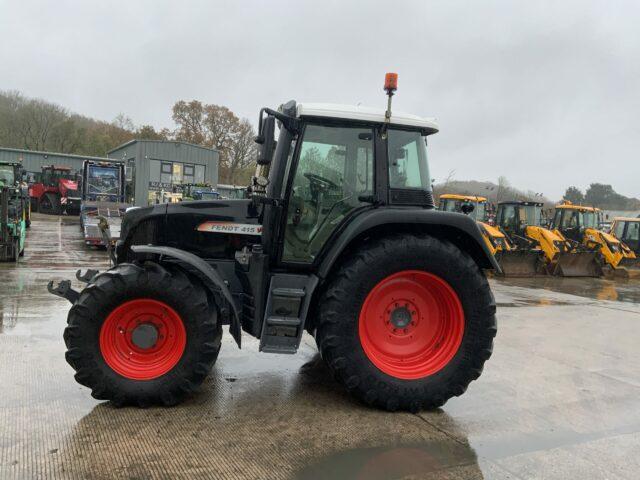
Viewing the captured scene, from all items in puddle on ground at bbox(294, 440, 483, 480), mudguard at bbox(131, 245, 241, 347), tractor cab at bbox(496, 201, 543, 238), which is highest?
tractor cab at bbox(496, 201, 543, 238)

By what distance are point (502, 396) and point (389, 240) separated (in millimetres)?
1741

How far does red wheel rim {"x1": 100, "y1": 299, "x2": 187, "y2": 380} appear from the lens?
3502 millimetres

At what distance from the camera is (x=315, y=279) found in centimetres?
377

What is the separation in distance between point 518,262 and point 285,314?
12.0 meters

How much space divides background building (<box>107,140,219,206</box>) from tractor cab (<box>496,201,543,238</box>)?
54.9 feet

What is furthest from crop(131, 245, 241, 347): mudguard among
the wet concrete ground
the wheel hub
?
the wheel hub

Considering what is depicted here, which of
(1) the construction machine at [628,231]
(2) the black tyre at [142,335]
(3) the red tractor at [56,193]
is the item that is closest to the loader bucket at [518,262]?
(1) the construction machine at [628,231]

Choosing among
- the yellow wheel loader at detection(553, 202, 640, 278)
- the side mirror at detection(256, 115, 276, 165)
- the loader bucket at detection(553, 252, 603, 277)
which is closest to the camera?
the side mirror at detection(256, 115, 276, 165)

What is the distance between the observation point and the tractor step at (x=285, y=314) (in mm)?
3627

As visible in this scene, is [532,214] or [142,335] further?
[532,214]

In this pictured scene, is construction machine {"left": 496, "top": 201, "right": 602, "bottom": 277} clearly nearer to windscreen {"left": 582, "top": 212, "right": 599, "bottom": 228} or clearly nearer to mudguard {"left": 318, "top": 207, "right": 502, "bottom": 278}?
windscreen {"left": 582, "top": 212, "right": 599, "bottom": 228}

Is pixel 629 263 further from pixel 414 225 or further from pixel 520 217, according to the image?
pixel 414 225

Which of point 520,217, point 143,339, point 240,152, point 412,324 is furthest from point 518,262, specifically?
point 240,152

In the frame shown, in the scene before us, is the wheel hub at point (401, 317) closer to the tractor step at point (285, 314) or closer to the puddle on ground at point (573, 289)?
the tractor step at point (285, 314)
